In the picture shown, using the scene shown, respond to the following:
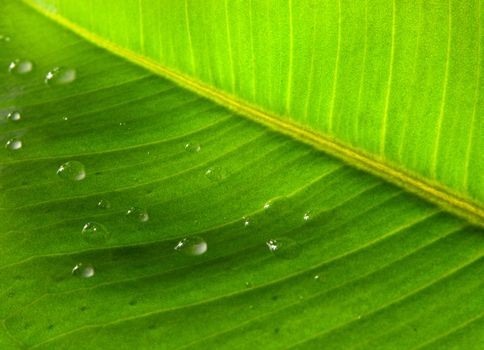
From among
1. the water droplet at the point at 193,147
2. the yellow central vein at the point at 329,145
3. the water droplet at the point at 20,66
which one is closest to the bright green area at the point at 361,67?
the yellow central vein at the point at 329,145

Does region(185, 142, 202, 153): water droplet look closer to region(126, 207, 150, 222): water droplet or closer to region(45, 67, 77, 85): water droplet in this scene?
region(126, 207, 150, 222): water droplet

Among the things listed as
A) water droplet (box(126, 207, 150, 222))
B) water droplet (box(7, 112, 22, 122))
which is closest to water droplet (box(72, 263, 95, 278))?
water droplet (box(126, 207, 150, 222))

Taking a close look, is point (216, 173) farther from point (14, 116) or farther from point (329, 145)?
point (14, 116)

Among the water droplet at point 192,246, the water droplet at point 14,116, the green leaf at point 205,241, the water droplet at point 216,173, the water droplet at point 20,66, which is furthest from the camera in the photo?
the water droplet at point 20,66

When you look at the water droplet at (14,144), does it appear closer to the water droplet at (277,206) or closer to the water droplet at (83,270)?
the water droplet at (83,270)

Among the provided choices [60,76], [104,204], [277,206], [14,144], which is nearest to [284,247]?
[277,206]

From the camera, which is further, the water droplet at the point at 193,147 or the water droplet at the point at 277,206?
the water droplet at the point at 193,147

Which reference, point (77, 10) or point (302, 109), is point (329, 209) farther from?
point (77, 10)
